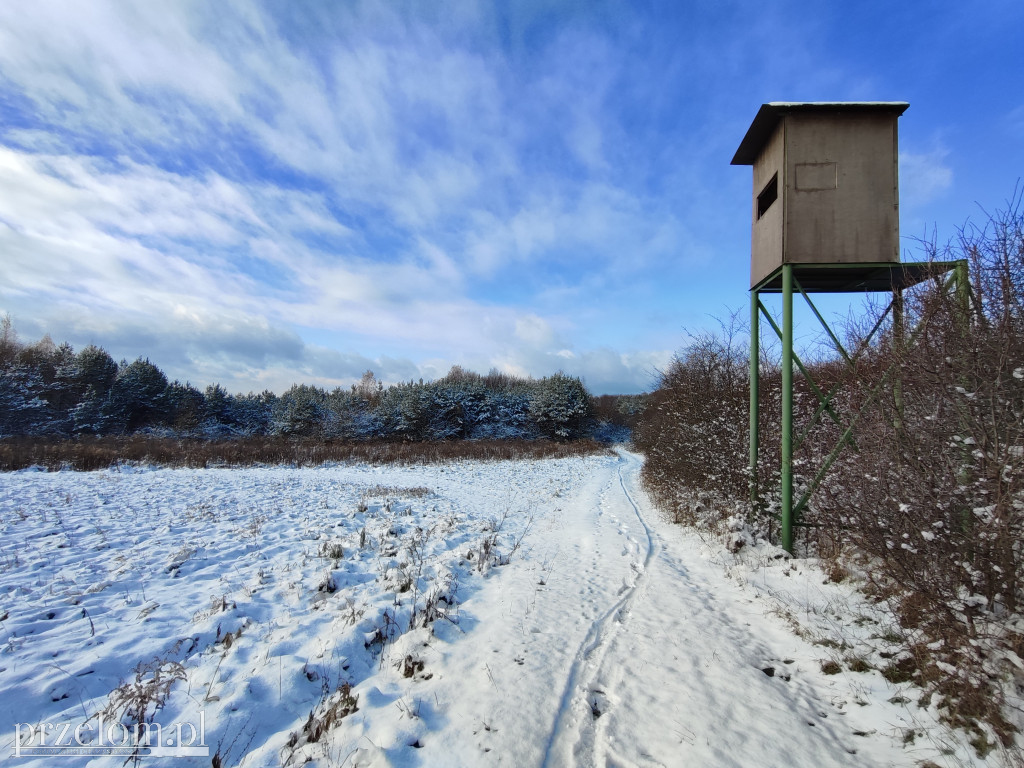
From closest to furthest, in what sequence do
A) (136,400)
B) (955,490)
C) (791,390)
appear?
(955,490), (791,390), (136,400)

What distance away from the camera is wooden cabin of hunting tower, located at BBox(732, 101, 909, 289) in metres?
6.44

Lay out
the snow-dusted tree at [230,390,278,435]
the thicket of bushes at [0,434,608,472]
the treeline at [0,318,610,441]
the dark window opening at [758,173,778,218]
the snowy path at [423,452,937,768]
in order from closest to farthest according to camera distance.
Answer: the snowy path at [423,452,937,768], the dark window opening at [758,173,778,218], the thicket of bushes at [0,434,608,472], the treeline at [0,318,610,441], the snow-dusted tree at [230,390,278,435]

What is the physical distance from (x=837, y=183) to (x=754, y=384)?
3.26 m

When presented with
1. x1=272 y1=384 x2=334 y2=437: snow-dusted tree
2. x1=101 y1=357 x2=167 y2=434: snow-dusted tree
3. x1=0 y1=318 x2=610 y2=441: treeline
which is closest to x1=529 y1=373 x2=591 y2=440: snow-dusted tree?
x1=0 y1=318 x2=610 y2=441: treeline

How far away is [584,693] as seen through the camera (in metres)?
3.45

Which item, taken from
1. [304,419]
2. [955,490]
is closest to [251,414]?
[304,419]

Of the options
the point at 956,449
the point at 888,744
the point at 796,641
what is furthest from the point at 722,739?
the point at 956,449

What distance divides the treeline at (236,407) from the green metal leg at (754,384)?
34.0 m

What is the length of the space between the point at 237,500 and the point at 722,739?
1147 centimetres

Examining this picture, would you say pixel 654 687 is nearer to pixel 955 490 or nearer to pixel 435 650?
pixel 435 650

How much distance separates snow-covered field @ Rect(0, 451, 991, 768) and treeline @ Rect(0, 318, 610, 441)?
31.9 m

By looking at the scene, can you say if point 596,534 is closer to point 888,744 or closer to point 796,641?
point 796,641

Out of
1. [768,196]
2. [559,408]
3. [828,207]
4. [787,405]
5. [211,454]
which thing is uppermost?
[768,196]

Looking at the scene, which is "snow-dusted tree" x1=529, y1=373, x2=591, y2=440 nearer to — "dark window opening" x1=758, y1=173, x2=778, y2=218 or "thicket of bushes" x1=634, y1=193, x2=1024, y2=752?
"dark window opening" x1=758, y1=173, x2=778, y2=218
